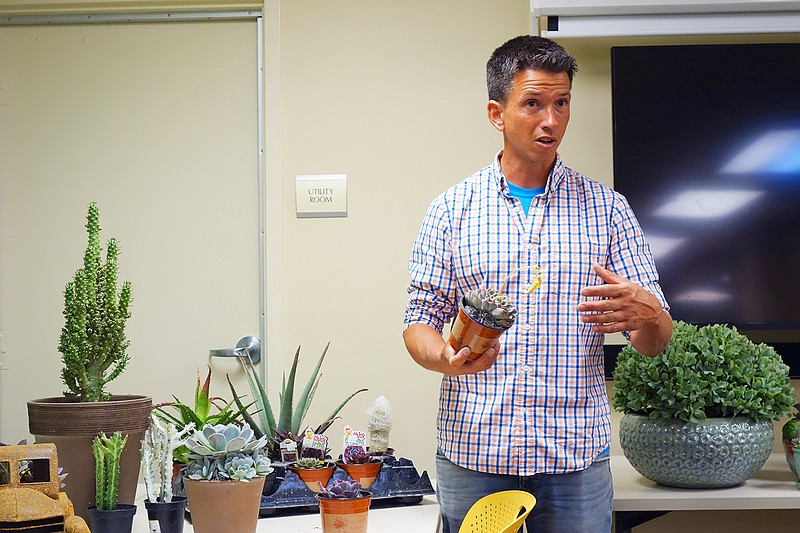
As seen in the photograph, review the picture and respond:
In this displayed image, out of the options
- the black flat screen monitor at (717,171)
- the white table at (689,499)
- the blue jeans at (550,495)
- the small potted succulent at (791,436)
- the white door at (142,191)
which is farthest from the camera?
the white door at (142,191)

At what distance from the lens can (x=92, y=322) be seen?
176 centimetres

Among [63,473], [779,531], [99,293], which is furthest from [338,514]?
[779,531]

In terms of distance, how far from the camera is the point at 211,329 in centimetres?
318

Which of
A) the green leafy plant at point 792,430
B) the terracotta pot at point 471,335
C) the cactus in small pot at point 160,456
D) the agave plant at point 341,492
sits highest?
the terracotta pot at point 471,335

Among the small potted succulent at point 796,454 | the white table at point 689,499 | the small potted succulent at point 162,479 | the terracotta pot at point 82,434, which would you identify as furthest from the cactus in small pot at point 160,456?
the small potted succulent at point 796,454

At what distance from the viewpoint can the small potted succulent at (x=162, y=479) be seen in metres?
1.48

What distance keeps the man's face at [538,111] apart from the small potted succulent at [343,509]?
814 millimetres

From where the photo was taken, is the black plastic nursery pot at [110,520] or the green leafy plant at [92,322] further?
the green leafy plant at [92,322]

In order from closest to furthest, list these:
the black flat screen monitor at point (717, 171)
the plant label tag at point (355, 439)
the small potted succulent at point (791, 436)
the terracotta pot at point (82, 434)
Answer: the terracotta pot at point (82, 434) → the plant label tag at point (355, 439) → the small potted succulent at point (791, 436) → the black flat screen monitor at point (717, 171)

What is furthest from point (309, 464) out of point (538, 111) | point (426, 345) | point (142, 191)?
point (142, 191)

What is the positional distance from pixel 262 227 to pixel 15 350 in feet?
3.25

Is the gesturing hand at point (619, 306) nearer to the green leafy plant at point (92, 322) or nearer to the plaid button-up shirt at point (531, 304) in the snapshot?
the plaid button-up shirt at point (531, 304)

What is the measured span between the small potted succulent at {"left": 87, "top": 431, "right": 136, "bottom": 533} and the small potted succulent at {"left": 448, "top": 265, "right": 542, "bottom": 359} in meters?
0.60

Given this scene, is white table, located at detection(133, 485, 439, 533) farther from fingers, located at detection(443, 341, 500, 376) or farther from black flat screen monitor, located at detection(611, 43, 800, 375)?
black flat screen monitor, located at detection(611, 43, 800, 375)
